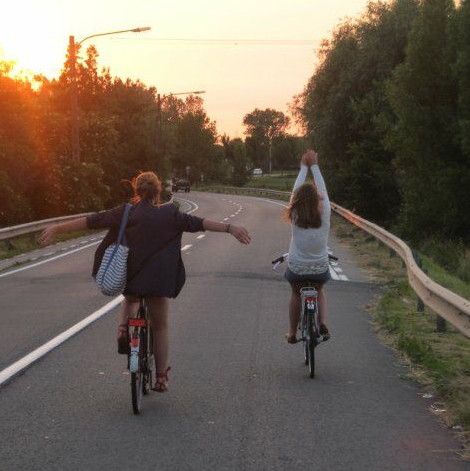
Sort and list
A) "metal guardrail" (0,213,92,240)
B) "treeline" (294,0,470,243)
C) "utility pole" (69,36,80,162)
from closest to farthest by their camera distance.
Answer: "metal guardrail" (0,213,92,240) < "treeline" (294,0,470,243) < "utility pole" (69,36,80,162)

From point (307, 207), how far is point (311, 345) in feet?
3.96

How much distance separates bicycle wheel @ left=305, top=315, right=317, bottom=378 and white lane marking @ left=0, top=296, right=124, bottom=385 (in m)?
2.56

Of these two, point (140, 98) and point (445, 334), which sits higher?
point (140, 98)

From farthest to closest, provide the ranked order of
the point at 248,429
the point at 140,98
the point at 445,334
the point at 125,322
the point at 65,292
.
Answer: the point at 140,98 < the point at 65,292 < the point at 445,334 < the point at 125,322 < the point at 248,429

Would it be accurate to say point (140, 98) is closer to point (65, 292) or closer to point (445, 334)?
point (65, 292)

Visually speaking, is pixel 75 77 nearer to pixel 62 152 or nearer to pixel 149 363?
pixel 62 152

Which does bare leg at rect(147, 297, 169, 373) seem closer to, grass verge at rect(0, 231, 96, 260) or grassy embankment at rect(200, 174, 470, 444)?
grassy embankment at rect(200, 174, 470, 444)

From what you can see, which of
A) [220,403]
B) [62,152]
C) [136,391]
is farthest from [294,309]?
[62,152]

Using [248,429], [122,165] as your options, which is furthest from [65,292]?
[122,165]

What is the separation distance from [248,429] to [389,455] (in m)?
1.01

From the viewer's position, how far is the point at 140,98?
62.4m

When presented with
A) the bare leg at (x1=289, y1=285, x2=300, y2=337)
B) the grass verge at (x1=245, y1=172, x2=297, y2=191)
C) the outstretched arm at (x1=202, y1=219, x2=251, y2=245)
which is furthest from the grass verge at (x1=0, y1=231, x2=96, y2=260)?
the grass verge at (x1=245, y1=172, x2=297, y2=191)

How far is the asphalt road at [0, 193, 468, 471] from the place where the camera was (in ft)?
17.2

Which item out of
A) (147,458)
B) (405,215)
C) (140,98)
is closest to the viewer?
(147,458)
